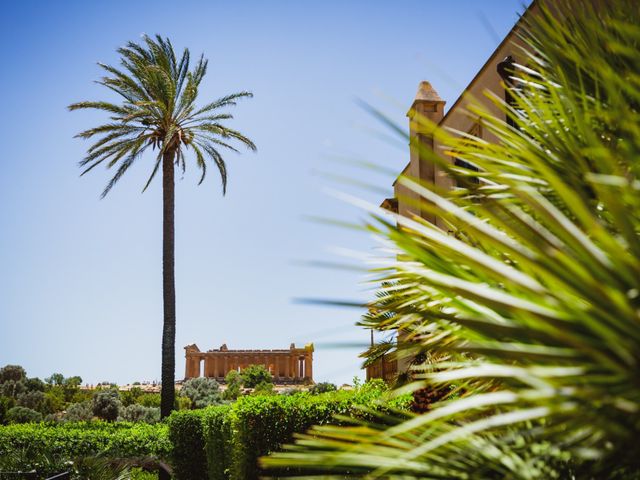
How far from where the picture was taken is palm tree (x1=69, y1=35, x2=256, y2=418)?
18.4m

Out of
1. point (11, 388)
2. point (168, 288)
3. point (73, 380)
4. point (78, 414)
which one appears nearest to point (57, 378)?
point (73, 380)

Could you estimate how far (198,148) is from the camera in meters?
20.6

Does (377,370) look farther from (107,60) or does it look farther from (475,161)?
(475,161)

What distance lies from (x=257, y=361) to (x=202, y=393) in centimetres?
2188

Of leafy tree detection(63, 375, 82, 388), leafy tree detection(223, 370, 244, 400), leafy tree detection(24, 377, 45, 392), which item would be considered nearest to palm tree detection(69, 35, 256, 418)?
leafy tree detection(223, 370, 244, 400)

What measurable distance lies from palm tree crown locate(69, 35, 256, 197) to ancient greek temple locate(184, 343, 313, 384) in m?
35.1

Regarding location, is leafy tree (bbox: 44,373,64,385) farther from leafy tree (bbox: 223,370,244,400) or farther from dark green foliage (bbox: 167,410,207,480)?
dark green foliage (bbox: 167,410,207,480)

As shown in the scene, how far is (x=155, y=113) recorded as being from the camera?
18.9 meters

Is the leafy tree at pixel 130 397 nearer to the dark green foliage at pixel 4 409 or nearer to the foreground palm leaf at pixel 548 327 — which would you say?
the dark green foliage at pixel 4 409

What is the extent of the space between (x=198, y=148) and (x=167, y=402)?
29.2 feet

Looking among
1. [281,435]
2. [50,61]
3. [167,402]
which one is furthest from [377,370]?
[50,61]

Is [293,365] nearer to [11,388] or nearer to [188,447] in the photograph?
[11,388]

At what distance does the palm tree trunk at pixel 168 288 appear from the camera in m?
18.3

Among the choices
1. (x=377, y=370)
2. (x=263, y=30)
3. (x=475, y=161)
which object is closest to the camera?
(x=475, y=161)
